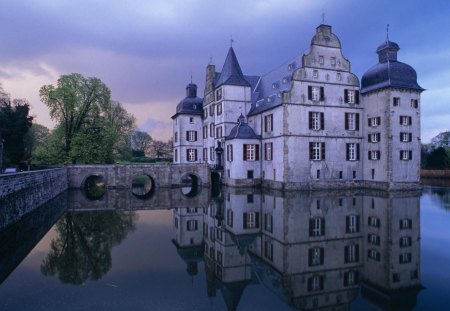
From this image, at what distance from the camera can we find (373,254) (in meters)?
11.1

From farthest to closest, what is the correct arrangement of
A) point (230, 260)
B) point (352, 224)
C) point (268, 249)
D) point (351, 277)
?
1. point (352, 224)
2. point (268, 249)
3. point (230, 260)
4. point (351, 277)

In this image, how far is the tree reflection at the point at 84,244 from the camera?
959 centimetres

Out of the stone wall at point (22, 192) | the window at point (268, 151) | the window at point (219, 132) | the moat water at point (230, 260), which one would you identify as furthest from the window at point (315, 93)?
the stone wall at point (22, 192)

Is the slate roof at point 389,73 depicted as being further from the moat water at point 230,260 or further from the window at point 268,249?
the window at point 268,249

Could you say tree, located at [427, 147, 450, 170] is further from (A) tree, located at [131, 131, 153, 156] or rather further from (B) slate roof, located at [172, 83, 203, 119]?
(A) tree, located at [131, 131, 153, 156]

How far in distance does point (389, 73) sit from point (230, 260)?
2594 cm

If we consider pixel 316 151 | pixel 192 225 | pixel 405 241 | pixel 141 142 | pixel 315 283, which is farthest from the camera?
pixel 141 142

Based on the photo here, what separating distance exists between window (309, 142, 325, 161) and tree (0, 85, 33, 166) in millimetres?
30897

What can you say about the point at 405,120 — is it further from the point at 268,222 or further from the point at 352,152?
the point at 268,222

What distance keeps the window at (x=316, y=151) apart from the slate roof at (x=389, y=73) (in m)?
6.73

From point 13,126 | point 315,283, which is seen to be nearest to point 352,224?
point 315,283

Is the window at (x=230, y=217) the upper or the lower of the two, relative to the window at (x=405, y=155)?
lower

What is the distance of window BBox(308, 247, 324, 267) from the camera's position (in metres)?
10.2

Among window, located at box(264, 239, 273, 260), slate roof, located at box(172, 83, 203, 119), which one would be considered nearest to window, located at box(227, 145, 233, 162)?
slate roof, located at box(172, 83, 203, 119)
